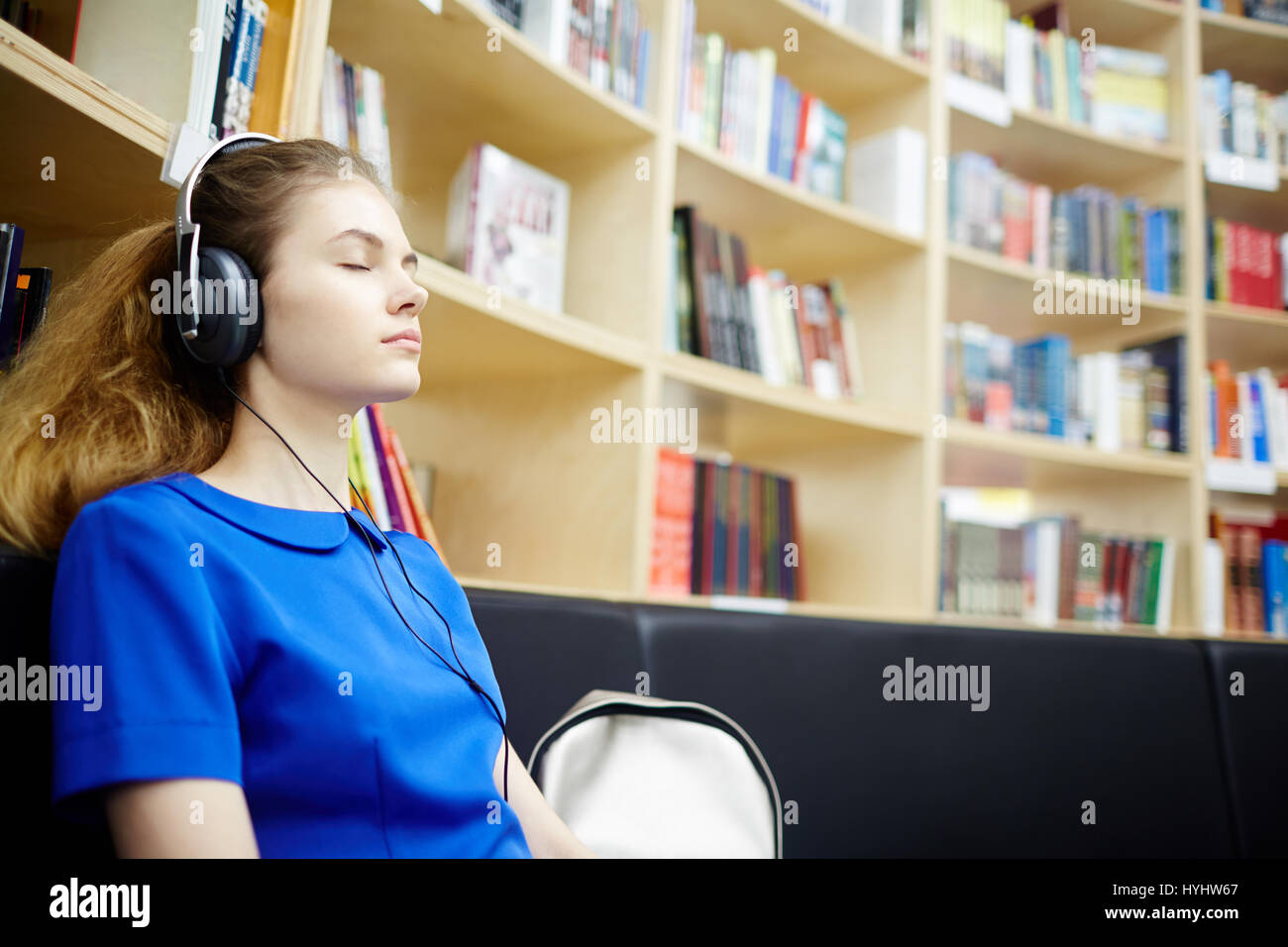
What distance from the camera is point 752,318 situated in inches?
70.6

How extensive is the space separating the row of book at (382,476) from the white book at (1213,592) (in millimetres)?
1860

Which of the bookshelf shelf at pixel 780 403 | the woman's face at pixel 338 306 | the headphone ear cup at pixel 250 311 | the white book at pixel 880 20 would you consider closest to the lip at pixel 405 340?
the woman's face at pixel 338 306

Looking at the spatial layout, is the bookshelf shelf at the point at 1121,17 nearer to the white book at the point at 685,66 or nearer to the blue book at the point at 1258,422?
the blue book at the point at 1258,422

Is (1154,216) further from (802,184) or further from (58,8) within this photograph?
(58,8)

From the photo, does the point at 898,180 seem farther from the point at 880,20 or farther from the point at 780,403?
the point at 780,403

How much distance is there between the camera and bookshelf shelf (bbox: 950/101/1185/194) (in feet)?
7.13

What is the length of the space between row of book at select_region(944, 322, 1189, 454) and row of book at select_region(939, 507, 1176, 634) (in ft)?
0.79

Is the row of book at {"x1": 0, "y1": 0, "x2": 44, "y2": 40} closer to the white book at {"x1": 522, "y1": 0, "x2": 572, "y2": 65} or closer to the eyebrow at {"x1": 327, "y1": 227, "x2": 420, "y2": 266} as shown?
the eyebrow at {"x1": 327, "y1": 227, "x2": 420, "y2": 266}

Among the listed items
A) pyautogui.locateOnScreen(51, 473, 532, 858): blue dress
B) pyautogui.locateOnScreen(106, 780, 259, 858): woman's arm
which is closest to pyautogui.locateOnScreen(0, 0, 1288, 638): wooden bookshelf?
pyautogui.locateOnScreen(51, 473, 532, 858): blue dress

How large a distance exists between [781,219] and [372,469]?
1.13m

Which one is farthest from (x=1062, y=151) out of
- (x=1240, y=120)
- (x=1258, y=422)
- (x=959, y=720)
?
(x=959, y=720)

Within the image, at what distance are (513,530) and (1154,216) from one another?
1.87m

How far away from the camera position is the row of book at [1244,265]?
239 cm

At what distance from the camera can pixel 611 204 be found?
163 centimetres
